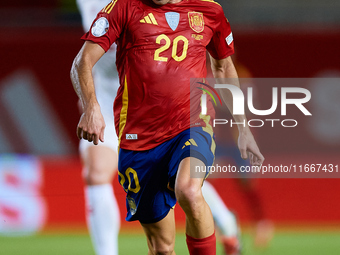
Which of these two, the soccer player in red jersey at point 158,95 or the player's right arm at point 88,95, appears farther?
the soccer player in red jersey at point 158,95

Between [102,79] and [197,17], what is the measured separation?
1.14 meters

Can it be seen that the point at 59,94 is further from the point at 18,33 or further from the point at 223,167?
the point at 223,167

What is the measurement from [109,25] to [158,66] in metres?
0.29

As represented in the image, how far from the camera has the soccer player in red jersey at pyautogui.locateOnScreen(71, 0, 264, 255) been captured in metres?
2.47

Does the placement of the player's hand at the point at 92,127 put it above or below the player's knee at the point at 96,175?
above

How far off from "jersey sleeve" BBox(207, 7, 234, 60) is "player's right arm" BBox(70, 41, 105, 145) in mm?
626

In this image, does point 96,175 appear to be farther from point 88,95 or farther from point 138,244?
point 88,95

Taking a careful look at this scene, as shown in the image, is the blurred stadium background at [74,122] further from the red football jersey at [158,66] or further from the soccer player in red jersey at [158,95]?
the red football jersey at [158,66]

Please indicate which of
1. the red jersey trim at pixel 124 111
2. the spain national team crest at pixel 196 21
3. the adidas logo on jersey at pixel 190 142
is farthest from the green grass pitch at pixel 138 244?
the spain national team crest at pixel 196 21

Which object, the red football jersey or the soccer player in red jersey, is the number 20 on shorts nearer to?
the soccer player in red jersey

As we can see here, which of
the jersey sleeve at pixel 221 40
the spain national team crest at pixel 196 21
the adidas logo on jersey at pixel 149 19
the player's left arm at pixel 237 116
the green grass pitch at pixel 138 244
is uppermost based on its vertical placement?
the adidas logo on jersey at pixel 149 19

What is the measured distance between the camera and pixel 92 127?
7.06 feet

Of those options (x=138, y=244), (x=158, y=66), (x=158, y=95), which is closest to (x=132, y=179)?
(x=158, y=95)

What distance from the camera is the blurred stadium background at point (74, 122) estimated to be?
4316mm
